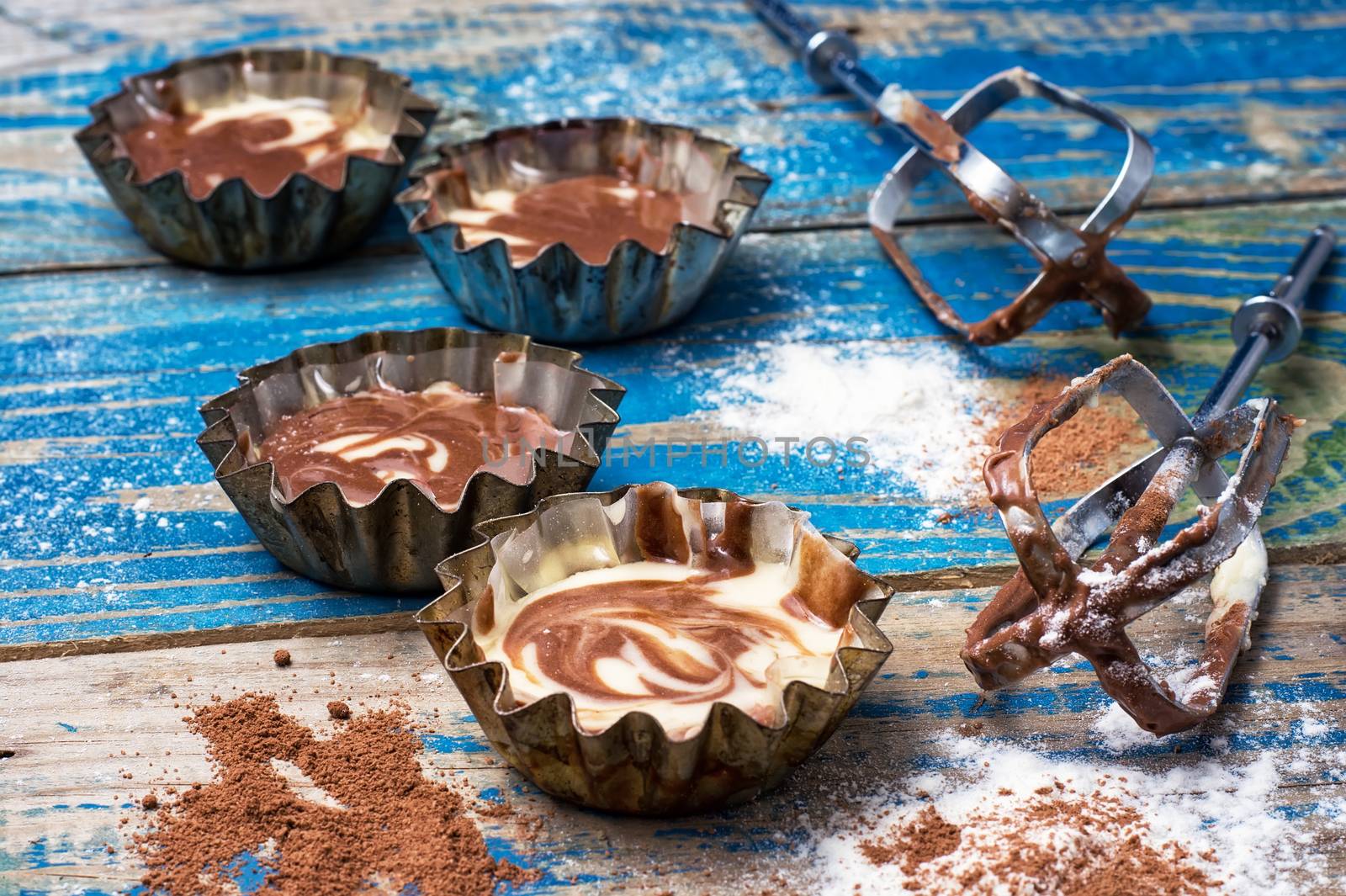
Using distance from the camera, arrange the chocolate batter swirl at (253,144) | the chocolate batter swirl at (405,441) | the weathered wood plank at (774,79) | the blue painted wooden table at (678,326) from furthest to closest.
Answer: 1. the weathered wood plank at (774,79)
2. the chocolate batter swirl at (253,144)
3. the chocolate batter swirl at (405,441)
4. the blue painted wooden table at (678,326)

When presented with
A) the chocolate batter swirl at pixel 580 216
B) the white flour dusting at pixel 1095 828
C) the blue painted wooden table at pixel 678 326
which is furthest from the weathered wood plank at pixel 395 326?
the white flour dusting at pixel 1095 828

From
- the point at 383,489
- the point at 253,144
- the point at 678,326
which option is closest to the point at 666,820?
the point at 383,489

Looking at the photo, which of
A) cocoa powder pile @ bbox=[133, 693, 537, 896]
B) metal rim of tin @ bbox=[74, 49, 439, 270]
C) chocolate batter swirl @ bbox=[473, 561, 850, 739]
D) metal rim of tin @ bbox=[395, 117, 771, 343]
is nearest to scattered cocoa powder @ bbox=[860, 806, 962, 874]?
chocolate batter swirl @ bbox=[473, 561, 850, 739]

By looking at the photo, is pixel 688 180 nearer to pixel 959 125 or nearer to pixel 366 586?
pixel 959 125

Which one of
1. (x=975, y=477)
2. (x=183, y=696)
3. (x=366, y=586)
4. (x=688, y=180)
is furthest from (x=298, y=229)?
(x=975, y=477)

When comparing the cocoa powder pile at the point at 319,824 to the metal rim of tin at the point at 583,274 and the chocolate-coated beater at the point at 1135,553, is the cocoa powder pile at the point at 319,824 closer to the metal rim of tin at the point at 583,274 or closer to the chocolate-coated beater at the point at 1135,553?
the chocolate-coated beater at the point at 1135,553

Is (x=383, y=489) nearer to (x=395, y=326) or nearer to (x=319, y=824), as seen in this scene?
(x=319, y=824)
